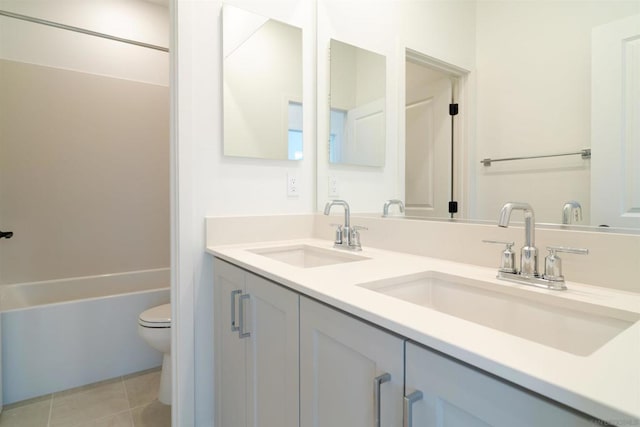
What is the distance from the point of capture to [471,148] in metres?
1.10

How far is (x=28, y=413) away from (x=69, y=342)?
13.5 inches

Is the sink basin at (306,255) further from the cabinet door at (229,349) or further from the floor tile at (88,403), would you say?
the floor tile at (88,403)

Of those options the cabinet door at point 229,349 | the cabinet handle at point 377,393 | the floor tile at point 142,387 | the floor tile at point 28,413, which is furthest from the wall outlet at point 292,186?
the floor tile at point 28,413

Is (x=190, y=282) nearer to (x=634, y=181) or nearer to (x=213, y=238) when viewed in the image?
(x=213, y=238)

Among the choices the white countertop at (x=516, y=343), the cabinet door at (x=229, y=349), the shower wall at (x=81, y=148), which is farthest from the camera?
the shower wall at (x=81, y=148)

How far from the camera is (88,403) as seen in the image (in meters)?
1.72

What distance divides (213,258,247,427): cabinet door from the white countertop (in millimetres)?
301

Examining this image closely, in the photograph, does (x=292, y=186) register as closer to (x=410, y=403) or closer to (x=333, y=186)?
(x=333, y=186)

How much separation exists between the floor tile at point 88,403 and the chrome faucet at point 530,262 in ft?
6.18

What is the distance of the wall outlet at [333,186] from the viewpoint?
5.69 feet

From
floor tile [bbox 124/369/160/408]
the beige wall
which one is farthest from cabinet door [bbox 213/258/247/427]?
the beige wall

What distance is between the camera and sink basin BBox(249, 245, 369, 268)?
134cm

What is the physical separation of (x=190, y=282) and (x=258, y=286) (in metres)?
0.50

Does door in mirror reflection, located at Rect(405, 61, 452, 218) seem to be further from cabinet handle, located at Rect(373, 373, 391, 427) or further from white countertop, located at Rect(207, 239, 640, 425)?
cabinet handle, located at Rect(373, 373, 391, 427)
